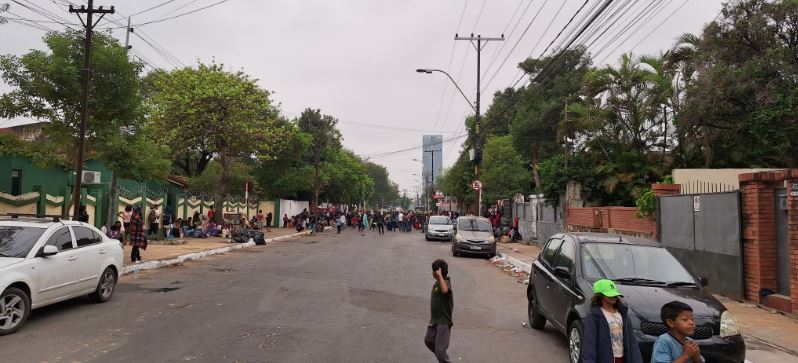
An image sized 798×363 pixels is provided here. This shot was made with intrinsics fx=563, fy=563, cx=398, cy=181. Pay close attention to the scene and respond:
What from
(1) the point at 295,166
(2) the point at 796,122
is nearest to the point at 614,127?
(2) the point at 796,122

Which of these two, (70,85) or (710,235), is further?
(70,85)

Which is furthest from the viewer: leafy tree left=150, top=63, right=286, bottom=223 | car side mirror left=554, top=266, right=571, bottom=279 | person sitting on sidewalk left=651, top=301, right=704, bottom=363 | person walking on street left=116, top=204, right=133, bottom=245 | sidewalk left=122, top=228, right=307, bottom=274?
leafy tree left=150, top=63, right=286, bottom=223

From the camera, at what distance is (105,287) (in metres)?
9.91

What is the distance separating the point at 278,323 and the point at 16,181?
22054 mm

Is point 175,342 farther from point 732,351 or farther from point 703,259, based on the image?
point 703,259

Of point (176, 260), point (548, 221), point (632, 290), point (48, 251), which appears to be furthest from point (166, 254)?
point (548, 221)

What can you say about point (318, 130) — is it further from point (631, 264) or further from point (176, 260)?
point (631, 264)

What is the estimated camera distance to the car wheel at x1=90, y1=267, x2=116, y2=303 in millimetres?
9648

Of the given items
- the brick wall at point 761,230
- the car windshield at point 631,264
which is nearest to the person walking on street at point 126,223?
the car windshield at point 631,264

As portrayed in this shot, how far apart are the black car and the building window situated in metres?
24.4

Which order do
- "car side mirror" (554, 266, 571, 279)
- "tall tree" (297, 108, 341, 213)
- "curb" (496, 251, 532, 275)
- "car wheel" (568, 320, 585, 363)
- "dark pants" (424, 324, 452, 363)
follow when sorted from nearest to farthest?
1. "dark pants" (424, 324, 452, 363)
2. "car wheel" (568, 320, 585, 363)
3. "car side mirror" (554, 266, 571, 279)
4. "curb" (496, 251, 532, 275)
5. "tall tree" (297, 108, 341, 213)

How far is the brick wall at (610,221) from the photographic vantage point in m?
15.4

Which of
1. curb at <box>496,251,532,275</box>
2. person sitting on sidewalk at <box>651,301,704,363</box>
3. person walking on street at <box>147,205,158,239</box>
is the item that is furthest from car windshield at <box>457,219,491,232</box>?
person sitting on sidewalk at <box>651,301,704,363</box>

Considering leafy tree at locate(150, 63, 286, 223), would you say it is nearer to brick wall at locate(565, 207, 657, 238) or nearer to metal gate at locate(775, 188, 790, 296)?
brick wall at locate(565, 207, 657, 238)
